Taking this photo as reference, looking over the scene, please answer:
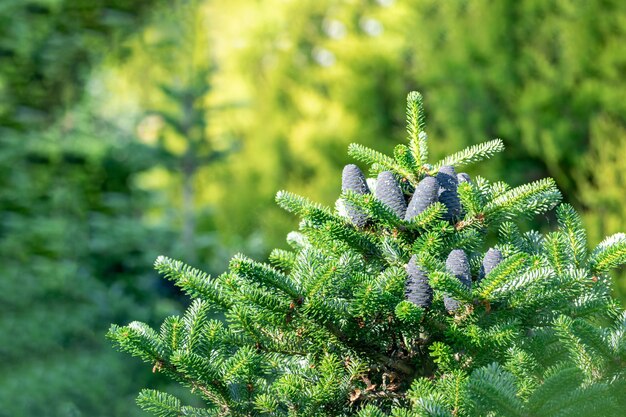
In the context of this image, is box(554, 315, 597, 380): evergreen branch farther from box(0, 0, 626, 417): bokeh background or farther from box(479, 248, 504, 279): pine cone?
box(0, 0, 626, 417): bokeh background

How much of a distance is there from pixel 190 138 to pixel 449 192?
8.29 meters

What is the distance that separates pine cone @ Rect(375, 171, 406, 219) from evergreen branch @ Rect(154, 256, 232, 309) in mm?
335

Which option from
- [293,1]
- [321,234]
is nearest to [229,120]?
[293,1]

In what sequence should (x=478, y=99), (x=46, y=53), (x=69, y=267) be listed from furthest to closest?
1. (x=46, y=53)
2. (x=69, y=267)
3. (x=478, y=99)

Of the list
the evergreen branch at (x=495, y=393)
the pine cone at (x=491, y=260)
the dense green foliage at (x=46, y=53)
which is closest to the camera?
the evergreen branch at (x=495, y=393)

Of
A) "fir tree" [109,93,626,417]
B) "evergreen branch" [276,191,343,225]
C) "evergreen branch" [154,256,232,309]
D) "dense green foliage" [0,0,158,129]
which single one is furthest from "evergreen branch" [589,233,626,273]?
"dense green foliage" [0,0,158,129]

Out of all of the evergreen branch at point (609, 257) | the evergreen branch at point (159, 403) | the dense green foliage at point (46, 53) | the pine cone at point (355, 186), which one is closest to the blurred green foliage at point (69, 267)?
the dense green foliage at point (46, 53)

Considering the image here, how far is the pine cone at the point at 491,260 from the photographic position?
141cm

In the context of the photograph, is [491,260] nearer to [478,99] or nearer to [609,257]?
[609,257]

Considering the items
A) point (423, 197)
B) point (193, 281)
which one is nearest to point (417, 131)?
point (423, 197)

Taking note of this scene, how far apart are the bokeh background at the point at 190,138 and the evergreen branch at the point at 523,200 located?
5.62 metres

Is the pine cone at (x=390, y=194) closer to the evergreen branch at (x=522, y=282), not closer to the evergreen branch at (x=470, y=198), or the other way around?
the evergreen branch at (x=470, y=198)

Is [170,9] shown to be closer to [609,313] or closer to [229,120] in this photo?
[229,120]

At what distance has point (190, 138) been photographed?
956 cm
